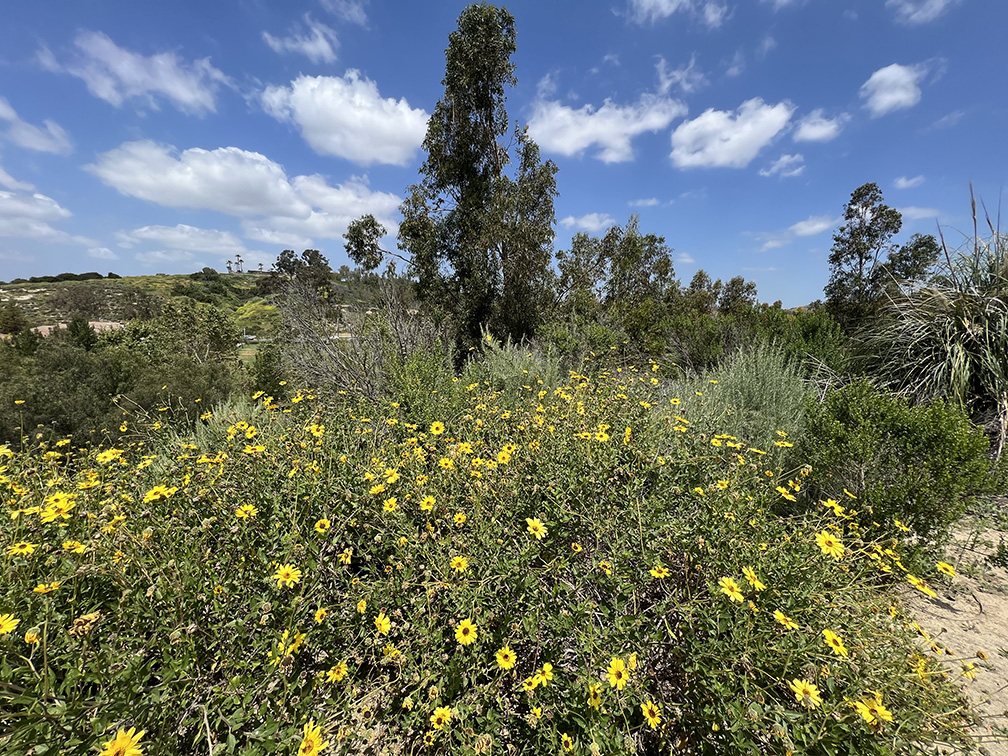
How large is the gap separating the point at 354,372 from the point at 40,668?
4202 millimetres

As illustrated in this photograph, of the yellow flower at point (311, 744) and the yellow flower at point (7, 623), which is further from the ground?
the yellow flower at point (7, 623)

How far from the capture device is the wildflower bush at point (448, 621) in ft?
3.50

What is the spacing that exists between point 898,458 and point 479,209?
9949 mm

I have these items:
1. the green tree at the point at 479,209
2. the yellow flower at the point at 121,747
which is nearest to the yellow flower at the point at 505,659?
the yellow flower at the point at 121,747

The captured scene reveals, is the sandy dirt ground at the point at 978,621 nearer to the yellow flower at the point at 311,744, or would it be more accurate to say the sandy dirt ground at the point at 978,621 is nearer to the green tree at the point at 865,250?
the yellow flower at the point at 311,744

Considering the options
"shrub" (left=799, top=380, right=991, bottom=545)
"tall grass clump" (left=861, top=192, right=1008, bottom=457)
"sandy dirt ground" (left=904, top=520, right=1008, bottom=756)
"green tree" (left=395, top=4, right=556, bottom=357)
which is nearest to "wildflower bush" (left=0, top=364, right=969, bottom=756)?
"sandy dirt ground" (left=904, top=520, right=1008, bottom=756)

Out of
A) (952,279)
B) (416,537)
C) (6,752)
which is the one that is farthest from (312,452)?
(952,279)

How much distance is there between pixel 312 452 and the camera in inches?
84.7

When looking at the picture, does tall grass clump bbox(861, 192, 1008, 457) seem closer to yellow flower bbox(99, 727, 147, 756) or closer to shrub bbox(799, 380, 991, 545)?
shrub bbox(799, 380, 991, 545)

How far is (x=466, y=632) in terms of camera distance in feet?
4.11

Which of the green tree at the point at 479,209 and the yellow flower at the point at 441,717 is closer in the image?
the yellow flower at the point at 441,717

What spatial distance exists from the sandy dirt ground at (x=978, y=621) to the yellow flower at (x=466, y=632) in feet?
6.00

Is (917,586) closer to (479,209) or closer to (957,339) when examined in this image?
(957,339)

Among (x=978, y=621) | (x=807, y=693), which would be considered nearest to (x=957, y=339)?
(x=978, y=621)
